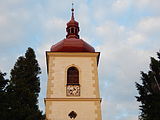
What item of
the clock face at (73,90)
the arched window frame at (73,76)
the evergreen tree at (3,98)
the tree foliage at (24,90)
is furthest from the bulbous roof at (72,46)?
the evergreen tree at (3,98)

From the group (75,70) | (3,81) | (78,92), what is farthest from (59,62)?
(3,81)

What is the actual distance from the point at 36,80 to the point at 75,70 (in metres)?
5.72

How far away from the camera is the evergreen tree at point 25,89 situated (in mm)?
14844

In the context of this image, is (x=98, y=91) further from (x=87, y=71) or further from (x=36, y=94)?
(x=36, y=94)

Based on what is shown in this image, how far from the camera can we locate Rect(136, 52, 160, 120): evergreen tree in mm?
12984

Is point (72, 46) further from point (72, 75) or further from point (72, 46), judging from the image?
point (72, 75)

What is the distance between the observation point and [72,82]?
22312 millimetres

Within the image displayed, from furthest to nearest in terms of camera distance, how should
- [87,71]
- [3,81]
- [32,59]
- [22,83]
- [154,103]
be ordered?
1. [87,71]
2. [32,59]
3. [22,83]
4. [3,81]
5. [154,103]

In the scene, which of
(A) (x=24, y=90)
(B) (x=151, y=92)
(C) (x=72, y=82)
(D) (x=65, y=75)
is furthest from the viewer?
(D) (x=65, y=75)

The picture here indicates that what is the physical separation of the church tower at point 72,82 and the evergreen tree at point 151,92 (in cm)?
698

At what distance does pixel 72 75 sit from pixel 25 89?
6961 mm

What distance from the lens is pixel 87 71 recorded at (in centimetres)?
2305

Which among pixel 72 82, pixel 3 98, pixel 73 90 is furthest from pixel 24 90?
pixel 72 82

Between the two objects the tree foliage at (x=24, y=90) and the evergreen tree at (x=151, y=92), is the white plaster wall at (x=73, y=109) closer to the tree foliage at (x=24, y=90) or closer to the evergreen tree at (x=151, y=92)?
the tree foliage at (x=24, y=90)
